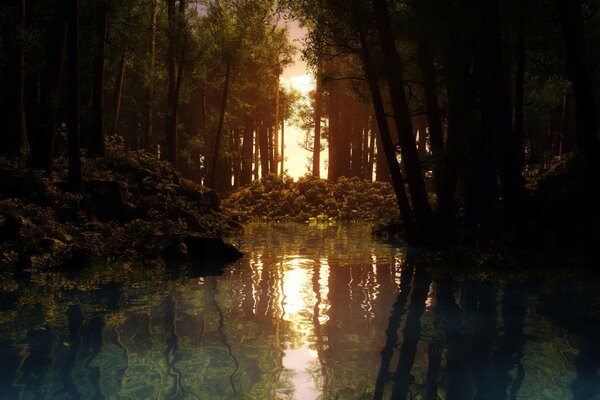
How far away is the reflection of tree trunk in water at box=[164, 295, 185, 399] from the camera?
5742 mm

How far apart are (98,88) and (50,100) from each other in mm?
6423

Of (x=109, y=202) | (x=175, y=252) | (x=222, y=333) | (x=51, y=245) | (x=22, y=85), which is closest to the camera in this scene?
(x=222, y=333)

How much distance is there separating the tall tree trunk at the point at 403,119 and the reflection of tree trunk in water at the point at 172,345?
10.8m

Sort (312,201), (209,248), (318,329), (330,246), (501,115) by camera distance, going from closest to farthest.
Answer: (318,329) < (501,115) < (209,248) < (330,246) < (312,201)

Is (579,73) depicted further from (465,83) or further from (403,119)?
(403,119)

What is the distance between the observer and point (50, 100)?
713 inches

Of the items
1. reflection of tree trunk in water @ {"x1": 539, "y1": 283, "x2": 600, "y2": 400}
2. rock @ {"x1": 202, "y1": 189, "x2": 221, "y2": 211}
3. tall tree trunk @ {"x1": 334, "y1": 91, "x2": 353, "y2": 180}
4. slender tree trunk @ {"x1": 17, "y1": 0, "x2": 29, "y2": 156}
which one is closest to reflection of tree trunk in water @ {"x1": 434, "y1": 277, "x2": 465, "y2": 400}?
reflection of tree trunk in water @ {"x1": 539, "y1": 283, "x2": 600, "y2": 400}

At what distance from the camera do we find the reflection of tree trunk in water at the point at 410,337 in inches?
227

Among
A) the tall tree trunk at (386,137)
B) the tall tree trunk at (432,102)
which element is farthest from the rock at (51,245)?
the tall tree trunk at (432,102)

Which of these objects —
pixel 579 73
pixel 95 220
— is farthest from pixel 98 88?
pixel 579 73

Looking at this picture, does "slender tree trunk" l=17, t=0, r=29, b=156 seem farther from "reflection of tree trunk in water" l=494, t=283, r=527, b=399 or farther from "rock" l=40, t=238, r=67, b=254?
"reflection of tree trunk in water" l=494, t=283, r=527, b=399

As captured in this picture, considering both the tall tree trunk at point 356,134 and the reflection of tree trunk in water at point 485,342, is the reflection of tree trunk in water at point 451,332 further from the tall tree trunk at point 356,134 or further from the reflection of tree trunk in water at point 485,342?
the tall tree trunk at point 356,134

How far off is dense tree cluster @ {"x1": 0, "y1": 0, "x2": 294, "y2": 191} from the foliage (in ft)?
Answer: 14.3

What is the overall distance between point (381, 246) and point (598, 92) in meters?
17.5
